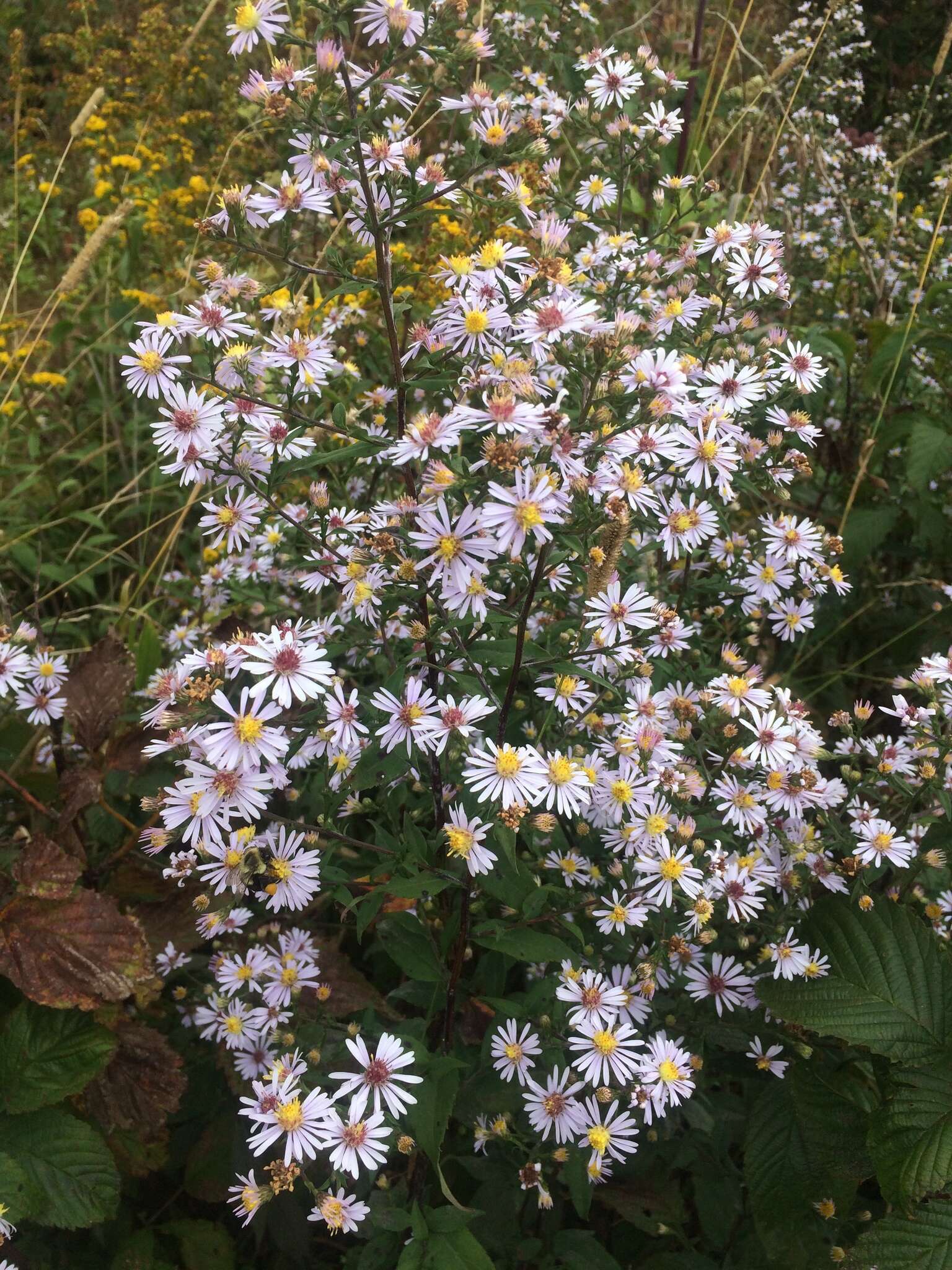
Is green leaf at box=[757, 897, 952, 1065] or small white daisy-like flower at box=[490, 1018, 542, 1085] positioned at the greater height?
green leaf at box=[757, 897, 952, 1065]

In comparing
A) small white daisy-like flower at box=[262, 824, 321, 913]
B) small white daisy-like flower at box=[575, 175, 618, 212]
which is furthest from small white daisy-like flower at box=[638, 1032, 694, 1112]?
small white daisy-like flower at box=[575, 175, 618, 212]

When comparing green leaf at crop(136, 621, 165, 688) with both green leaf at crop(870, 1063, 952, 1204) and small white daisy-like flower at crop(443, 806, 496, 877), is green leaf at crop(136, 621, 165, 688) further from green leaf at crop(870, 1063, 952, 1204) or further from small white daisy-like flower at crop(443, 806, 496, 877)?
green leaf at crop(870, 1063, 952, 1204)

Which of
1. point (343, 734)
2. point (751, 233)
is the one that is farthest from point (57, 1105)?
point (751, 233)

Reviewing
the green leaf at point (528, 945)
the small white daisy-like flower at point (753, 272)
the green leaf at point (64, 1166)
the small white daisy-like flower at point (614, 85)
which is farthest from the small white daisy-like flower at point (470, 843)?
the small white daisy-like flower at point (614, 85)

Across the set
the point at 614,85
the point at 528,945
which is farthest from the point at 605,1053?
the point at 614,85

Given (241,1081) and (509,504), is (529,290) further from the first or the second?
(241,1081)
